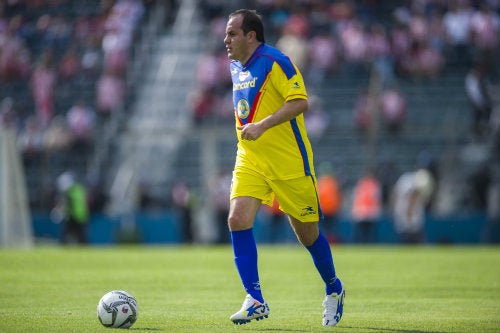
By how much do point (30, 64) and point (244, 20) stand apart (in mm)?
25071

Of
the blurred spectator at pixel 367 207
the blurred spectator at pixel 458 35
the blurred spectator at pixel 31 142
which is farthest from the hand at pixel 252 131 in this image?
the blurred spectator at pixel 458 35

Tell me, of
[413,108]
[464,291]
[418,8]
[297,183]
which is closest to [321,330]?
[297,183]

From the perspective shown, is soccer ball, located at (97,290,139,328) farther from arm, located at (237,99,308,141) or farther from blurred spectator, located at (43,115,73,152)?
blurred spectator, located at (43,115,73,152)

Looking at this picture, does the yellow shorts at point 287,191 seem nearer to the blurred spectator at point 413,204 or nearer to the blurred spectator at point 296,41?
the blurred spectator at point 413,204

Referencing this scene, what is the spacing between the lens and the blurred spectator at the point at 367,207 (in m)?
26.3

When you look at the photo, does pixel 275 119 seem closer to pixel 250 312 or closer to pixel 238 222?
pixel 238 222

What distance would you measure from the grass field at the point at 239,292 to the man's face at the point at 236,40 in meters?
2.34

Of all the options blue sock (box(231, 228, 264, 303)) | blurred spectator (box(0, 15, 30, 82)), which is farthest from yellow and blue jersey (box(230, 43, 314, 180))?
blurred spectator (box(0, 15, 30, 82))

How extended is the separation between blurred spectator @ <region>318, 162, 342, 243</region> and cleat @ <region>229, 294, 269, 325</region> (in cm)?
1766

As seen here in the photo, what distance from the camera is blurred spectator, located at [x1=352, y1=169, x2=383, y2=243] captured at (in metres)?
26.3

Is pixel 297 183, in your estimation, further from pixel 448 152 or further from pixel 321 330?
pixel 448 152

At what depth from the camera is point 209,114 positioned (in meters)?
28.9

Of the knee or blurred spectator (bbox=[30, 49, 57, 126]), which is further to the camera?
blurred spectator (bbox=[30, 49, 57, 126])

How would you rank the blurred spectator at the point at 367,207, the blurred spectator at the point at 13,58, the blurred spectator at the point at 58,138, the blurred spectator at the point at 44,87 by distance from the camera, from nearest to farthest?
the blurred spectator at the point at 367,207, the blurred spectator at the point at 58,138, the blurred spectator at the point at 44,87, the blurred spectator at the point at 13,58
